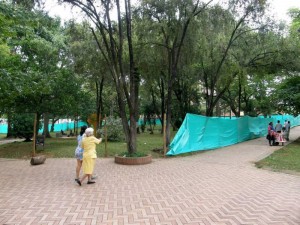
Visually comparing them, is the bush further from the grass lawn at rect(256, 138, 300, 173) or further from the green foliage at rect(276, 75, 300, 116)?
the green foliage at rect(276, 75, 300, 116)

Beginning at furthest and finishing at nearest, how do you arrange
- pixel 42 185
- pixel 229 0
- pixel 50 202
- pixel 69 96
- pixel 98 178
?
pixel 69 96, pixel 229 0, pixel 98 178, pixel 42 185, pixel 50 202

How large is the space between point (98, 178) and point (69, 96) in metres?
8.51

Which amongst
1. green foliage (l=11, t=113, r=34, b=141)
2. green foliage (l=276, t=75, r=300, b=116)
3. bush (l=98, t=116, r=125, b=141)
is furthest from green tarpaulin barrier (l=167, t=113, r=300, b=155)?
green foliage (l=11, t=113, r=34, b=141)

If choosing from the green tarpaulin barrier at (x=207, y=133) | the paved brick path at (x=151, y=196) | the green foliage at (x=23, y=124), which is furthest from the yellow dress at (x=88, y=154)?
the green foliage at (x=23, y=124)

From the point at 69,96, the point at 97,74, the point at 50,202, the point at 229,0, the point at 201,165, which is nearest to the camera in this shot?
the point at 50,202

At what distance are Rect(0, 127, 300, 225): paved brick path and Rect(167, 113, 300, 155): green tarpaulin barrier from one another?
311 cm

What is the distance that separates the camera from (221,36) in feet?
54.7

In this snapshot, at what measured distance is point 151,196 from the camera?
243 inches

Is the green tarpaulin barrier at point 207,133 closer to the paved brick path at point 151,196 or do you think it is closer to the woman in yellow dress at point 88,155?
the paved brick path at point 151,196

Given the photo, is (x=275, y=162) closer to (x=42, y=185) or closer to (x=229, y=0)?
(x=229, y=0)

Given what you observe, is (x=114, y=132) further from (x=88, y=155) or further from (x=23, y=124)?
(x=88, y=155)

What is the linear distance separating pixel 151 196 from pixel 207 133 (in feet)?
30.5

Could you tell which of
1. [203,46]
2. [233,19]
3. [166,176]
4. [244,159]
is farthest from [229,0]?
[166,176]

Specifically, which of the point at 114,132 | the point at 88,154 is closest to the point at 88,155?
the point at 88,154
